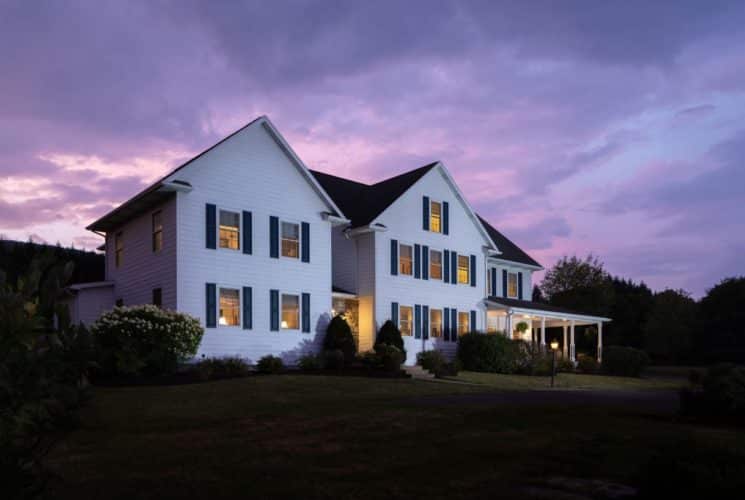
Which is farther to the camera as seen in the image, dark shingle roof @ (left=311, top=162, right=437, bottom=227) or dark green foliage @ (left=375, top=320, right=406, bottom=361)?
dark shingle roof @ (left=311, top=162, right=437, bottom=227)

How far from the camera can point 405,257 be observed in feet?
99.1

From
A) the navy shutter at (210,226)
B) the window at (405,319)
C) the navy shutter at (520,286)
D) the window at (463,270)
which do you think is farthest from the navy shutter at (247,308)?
the navy shutter at (520,286)

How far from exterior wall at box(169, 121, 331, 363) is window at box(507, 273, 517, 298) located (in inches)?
571

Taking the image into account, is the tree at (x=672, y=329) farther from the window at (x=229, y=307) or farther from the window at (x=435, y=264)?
the window at (x=229, y=307)

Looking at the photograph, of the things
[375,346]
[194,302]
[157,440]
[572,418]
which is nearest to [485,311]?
[375,346]

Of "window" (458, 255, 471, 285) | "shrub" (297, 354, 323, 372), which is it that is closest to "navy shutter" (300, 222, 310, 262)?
"shrub" (297, 354, 323, 372)

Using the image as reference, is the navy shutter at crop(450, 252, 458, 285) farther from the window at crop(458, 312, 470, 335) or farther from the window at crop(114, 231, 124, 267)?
the window at crop(114, 231, 124, 267)

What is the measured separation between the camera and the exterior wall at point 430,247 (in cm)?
2892

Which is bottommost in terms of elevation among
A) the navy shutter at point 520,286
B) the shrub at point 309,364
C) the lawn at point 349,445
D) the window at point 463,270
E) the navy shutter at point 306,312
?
the shrub at point 309,364

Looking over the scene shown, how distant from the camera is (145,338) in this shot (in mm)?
20625

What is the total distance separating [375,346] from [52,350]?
23.6 meters

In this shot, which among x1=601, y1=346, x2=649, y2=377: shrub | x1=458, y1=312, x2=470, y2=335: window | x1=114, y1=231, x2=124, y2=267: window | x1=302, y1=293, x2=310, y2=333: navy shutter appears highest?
x1=114, y1=231, x2=124, y2=267: window

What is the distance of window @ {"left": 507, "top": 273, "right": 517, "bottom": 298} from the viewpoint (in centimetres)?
3834

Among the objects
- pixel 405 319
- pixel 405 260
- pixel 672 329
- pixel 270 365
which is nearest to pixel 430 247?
pixel 405 260
